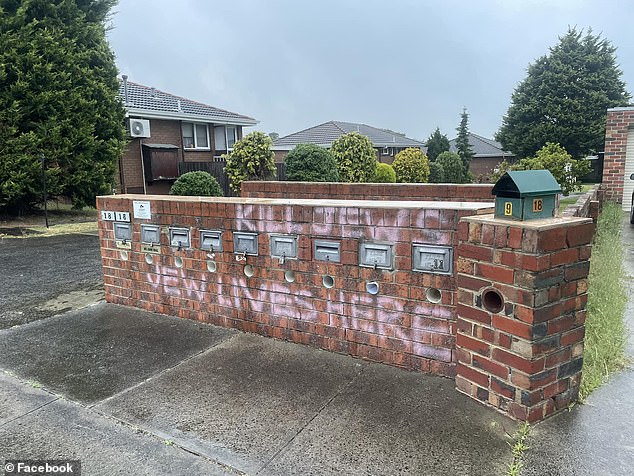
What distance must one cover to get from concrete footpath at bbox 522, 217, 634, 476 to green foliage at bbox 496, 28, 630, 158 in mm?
27518

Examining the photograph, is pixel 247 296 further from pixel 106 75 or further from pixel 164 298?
pixel 106 75

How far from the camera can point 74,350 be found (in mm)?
3750

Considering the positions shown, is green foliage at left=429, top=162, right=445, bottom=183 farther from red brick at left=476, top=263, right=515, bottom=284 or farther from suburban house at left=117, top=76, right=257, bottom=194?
red brick at left=476, top=263, right=515, bottom=284

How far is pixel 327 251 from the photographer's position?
140 inches

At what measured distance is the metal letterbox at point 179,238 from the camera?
4.27m

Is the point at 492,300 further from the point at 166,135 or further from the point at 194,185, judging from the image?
the point at 166,135

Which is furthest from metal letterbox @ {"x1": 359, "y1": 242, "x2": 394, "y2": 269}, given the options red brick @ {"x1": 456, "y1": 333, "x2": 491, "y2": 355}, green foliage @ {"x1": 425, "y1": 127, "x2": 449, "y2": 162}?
green foliage @ {"x1": 425, "y1": 127, "x2": 449, "y2": 162}

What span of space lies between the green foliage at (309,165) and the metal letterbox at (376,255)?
382 inches

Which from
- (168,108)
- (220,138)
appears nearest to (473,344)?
(168,108)

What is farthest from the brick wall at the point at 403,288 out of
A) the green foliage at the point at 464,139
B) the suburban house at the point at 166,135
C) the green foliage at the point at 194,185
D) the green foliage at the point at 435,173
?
the green foliage at the point at 464,139

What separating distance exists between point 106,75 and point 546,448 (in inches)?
561

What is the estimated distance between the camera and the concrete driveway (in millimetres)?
2342

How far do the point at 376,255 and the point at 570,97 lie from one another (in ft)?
95.8

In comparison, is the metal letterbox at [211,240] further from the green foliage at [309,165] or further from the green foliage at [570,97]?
the green foliage at [570,97]
